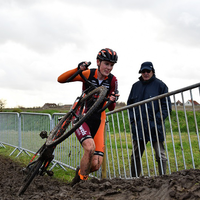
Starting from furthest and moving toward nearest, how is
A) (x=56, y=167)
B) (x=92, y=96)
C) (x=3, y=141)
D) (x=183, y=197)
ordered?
(x=3, y=141), (x=56, y=167), (x=92, y=96), (x=183, y=197)

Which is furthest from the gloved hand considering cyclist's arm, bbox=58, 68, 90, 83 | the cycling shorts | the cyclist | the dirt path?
the dirt path

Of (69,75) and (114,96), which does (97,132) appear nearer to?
(114,96)

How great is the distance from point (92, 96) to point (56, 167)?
403 cm

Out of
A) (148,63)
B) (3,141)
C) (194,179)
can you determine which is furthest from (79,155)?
(3,141)

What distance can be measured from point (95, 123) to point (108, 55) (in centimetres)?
123

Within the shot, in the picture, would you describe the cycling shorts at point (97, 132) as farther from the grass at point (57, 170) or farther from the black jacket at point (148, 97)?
the grass at point (57, 170)

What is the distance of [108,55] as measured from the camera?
4.71 metres

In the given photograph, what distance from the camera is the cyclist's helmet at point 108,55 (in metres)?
4.72

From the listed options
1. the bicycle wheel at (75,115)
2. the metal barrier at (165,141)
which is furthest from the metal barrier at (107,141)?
the bicycle wheel at (75,115)

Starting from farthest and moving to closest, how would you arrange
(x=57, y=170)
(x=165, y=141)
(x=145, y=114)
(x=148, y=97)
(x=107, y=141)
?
(x=107, y=141) < (x=57, y=170) < (x=148, y=97) < (x=145, y=114) < (x=165, y=141)

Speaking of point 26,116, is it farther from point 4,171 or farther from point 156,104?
point 156,104

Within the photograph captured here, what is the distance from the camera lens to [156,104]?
5180mm

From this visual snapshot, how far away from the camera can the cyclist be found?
4.45 m

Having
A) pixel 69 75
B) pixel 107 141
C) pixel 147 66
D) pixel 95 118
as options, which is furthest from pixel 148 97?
pixel 107 141
